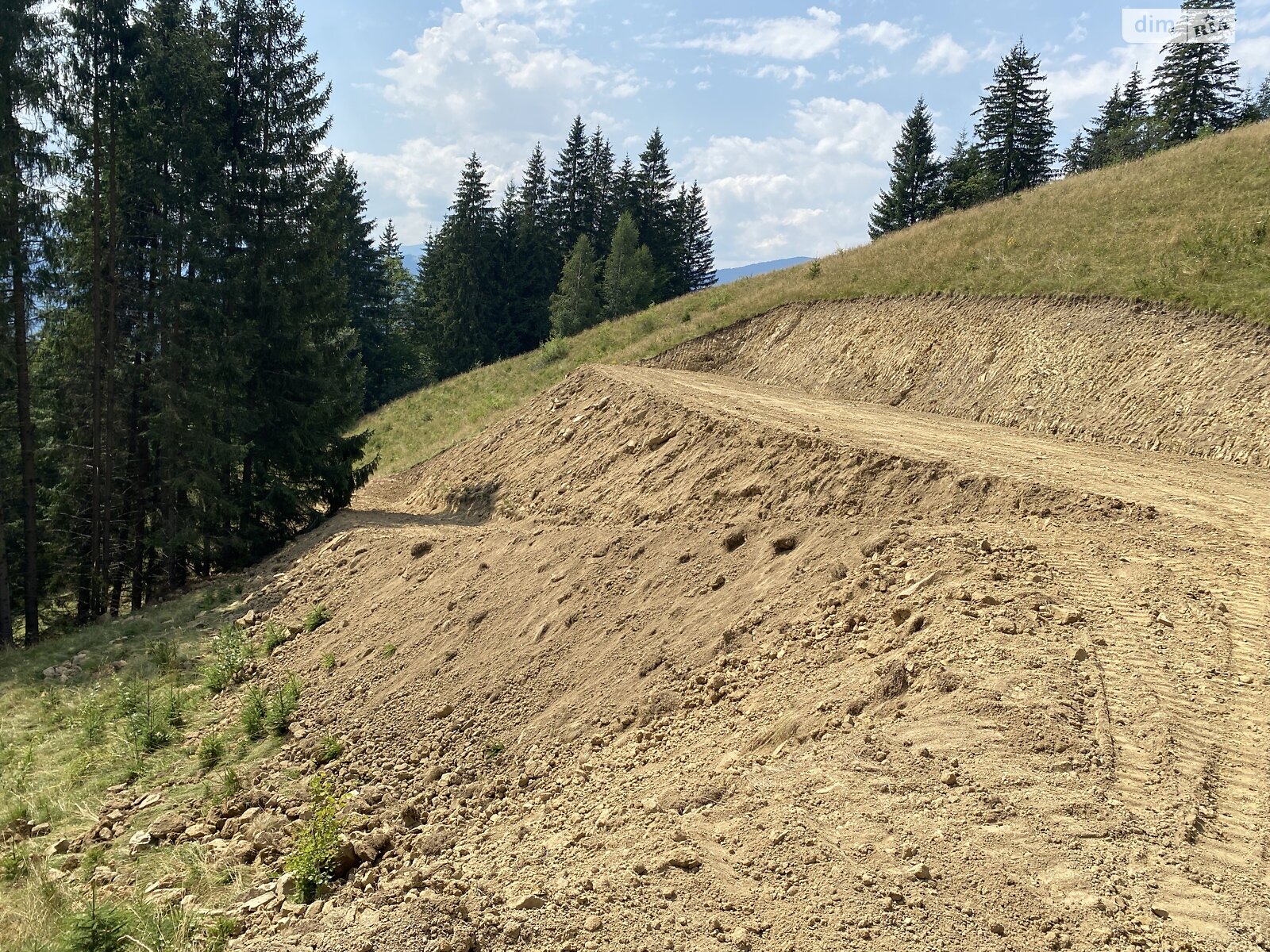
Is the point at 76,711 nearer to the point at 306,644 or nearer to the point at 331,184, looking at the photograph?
the point at 306,644

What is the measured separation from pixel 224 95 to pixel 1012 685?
19.7 m

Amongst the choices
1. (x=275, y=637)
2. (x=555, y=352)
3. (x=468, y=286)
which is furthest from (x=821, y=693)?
(x=468, y=286)

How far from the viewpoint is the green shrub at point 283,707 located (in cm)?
901

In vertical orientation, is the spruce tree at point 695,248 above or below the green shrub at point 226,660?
above

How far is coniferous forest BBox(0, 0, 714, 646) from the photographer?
16.0m

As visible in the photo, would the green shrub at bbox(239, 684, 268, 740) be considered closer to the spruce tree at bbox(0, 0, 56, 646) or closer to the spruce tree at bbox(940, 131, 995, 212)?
the spruce tree at bbox(0, 0, 56, 646)

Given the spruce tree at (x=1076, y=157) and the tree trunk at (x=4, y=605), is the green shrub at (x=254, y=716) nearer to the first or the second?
the tree trunk at (x=4, y=605)

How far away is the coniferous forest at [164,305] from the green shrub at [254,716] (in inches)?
308

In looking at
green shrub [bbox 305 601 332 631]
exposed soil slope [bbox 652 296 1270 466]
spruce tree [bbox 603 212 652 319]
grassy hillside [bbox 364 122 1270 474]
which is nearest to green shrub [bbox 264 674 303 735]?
green shrub [bbox 305 601 332 631]

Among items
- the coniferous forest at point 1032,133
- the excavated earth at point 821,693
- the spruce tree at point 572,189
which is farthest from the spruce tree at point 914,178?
the excavated earth at point 821,693

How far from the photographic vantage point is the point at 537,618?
29.0 ft

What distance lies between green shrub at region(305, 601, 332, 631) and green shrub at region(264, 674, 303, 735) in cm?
166

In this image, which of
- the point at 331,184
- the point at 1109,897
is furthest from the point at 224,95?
the point at 1109,897

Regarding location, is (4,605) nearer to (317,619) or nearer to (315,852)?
(317,619)
